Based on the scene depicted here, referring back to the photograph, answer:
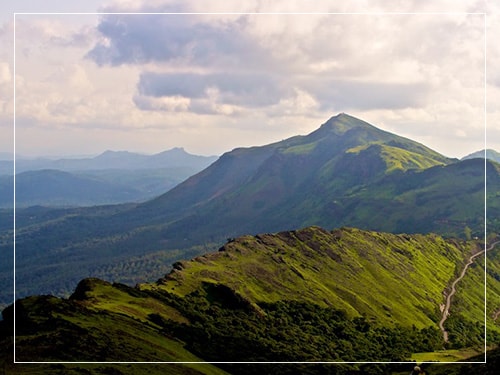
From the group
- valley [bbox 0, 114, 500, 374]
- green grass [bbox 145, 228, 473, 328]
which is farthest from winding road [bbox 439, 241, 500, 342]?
green grass [bbox 145, 228, 473, 328]

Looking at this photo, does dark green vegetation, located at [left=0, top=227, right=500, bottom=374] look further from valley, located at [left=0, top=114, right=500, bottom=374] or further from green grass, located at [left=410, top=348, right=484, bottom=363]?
green grass, located at [left=410, top=348, right=484, bottom=363]

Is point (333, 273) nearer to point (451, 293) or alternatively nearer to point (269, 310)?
point (269, 310)

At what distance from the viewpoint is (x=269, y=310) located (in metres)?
70.3

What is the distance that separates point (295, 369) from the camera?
142 feet

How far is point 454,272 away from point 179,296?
295 ft

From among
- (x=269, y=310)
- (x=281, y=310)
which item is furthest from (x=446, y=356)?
(x=269, y=310)

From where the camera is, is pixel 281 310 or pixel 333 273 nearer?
pixel 281 310

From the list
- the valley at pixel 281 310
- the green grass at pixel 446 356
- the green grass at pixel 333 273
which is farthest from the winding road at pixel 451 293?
the green grass at pixel 446 356

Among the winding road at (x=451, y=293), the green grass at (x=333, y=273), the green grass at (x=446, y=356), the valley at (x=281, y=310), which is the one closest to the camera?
the valley at (x=281, y=310)

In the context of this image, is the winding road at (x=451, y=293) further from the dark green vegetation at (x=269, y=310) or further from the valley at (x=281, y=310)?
the dark green vegetation at (x=269, y=310)

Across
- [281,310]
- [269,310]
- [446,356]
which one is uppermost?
[269,310]

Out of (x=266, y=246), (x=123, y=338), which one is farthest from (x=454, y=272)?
(x=123, y=338)

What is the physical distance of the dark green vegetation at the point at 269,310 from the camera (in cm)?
4038

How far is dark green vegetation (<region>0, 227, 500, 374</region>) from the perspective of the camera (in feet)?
132
